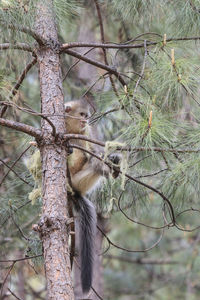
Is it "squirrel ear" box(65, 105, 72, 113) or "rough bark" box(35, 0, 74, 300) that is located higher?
"squirrel ear" box(65, 105, 72, 113)

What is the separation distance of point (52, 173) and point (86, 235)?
3.28 feet

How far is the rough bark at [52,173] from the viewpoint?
276 centimetres

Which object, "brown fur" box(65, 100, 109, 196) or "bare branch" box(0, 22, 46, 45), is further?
"brown fur" box(65, 100, 109, 196)

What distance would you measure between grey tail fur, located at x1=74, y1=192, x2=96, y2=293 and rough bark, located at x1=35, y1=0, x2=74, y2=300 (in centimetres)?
76

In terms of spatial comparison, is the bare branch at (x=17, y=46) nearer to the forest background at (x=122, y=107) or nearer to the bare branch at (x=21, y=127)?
the forest background at (x=122, y=107)

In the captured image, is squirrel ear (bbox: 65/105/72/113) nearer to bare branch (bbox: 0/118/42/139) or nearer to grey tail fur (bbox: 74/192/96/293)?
grey tail fur (bbox: 74/192/96/293)

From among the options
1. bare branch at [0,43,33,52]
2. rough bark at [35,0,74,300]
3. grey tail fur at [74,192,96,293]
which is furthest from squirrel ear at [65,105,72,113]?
bare branch at [0,43,33,52]

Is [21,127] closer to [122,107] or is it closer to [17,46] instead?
[17,46]

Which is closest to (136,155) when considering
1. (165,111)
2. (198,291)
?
(165,111)

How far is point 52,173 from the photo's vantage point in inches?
118

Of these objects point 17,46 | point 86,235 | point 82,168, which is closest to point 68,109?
point 82,168

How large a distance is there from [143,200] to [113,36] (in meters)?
2.52

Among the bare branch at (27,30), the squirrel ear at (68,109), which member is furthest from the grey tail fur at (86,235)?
the bare branch at (27,30)

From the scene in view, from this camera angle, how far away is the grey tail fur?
3.56 m
